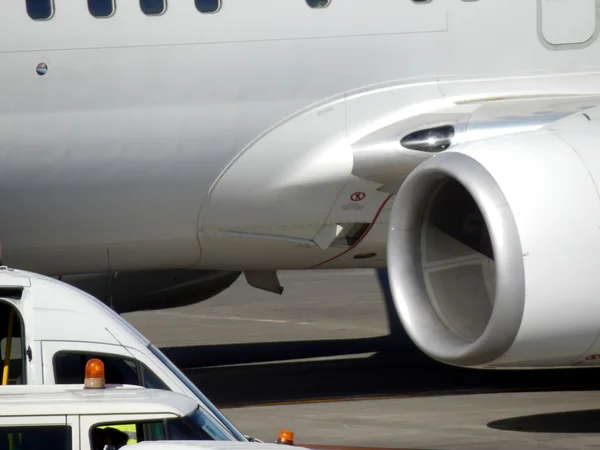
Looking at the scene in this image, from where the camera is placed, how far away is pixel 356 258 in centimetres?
1218

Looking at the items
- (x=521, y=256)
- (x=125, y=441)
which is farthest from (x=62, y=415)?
(x=521, y=256)

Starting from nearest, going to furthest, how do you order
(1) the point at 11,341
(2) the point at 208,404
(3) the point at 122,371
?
(2) the point at 208,404 → (3) the point at 122,371 → (1) the point at 11,341

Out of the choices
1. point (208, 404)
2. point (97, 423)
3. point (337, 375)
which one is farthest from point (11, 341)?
point (337, 375)

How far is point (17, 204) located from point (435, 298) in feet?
11.9

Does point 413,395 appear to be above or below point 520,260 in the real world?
below

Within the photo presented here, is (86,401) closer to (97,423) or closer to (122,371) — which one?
(97,423)

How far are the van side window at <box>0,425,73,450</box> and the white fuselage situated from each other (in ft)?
20.5

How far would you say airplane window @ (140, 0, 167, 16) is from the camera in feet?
35.6

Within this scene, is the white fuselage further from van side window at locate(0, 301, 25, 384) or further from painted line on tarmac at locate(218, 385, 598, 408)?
van side window at locate(0, 301, 25, 384)

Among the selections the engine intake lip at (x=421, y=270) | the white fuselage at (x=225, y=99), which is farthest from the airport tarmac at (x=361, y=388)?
the white fuselage at (x=225, y=99)

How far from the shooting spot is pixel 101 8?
35.6 ft

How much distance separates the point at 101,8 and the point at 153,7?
1.38 feet

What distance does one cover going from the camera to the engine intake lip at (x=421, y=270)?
346 inches

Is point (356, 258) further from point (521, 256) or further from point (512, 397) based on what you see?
point (521, 256)
